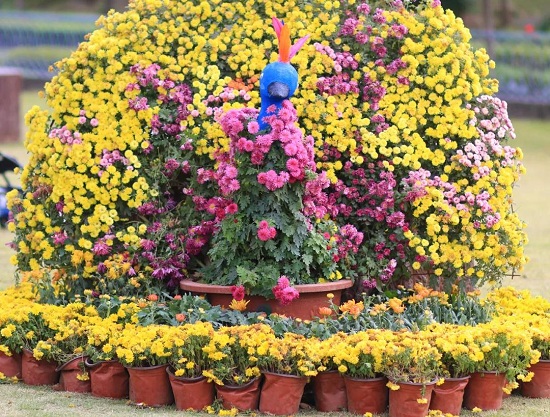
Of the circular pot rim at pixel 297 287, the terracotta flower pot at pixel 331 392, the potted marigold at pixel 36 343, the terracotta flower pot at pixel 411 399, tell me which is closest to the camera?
the terracotta flower pot at pixel 411 399

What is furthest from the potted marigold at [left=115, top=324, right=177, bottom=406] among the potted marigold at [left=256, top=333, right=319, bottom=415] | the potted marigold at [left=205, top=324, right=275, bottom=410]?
the potted marigold at [left=256, top=333, right=319, bottom=415]

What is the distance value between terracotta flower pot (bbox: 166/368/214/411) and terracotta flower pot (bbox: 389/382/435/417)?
832 mm

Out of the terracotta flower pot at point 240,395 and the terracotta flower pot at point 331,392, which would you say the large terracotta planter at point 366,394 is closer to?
the terracotta flower pot at point 331,392

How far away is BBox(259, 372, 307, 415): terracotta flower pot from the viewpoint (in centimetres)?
512

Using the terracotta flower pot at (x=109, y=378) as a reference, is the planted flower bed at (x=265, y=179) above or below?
above

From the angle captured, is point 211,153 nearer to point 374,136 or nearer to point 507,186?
point 374,136

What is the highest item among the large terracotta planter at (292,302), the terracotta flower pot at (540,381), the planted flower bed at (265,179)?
Answer: the planted flower bed at (265,179)

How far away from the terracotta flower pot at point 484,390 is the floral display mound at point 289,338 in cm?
3

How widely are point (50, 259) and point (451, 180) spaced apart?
2264mm

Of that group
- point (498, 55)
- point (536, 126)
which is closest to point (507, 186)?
point (536, 126)

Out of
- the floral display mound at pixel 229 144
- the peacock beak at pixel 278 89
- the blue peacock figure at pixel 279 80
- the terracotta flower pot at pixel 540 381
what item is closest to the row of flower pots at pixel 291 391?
the terracotta flower pot at pixel 540 381

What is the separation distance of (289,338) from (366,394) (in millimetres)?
431

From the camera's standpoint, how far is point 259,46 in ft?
21.8

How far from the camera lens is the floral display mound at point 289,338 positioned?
509 centimetres
